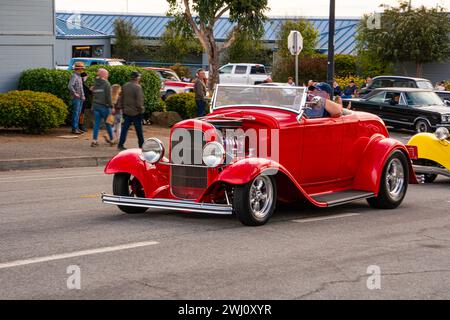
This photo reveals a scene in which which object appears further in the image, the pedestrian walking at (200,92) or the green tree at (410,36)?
the green tree at (410,36)

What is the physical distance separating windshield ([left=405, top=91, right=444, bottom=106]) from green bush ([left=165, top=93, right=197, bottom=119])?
677cm

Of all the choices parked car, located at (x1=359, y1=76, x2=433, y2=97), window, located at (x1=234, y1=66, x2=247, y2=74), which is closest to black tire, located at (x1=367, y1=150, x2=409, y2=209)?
parked car, located at (x1=359, y1=76, x2=433, y2=97)

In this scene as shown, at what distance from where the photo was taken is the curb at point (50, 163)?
17.1 metres

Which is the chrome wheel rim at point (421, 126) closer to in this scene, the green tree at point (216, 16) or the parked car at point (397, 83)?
the parked car at point (397, 83)

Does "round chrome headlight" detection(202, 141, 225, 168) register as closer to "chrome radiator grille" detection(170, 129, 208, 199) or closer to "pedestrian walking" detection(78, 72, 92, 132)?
"chrome radiator grille" detection(170, 129, 208, 199)

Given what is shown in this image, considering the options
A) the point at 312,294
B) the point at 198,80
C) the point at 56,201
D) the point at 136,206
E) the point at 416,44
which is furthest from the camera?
the point at 416,44

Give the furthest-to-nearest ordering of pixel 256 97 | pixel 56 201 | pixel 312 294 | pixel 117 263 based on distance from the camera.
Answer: pixel 56 201 → pixel 256 97 → pixel 117 263 → pixel 312 294

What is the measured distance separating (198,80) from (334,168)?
1469 cm

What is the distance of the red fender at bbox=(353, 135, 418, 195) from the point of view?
11555 millimetres

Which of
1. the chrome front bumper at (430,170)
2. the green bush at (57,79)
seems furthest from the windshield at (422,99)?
the chrome front bumper at (430,170)

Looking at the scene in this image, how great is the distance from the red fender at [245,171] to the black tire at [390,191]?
7.17 ft
